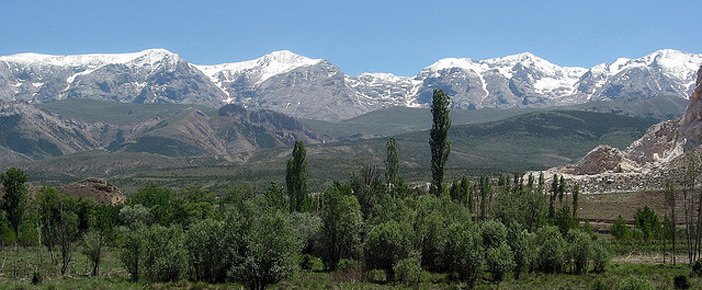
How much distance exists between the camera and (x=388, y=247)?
5650 centimetres

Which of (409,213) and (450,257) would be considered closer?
(450,257)

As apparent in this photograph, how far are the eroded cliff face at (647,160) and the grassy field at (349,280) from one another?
233 feet

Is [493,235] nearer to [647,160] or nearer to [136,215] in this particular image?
[136,215]

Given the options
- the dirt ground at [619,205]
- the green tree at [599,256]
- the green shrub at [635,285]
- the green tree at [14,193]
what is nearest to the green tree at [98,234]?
the green tree at [14,193]

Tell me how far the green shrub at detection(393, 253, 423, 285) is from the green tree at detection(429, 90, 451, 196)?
33.3m

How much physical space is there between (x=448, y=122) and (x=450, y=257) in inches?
1407

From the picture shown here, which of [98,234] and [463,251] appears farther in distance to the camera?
[98,234]

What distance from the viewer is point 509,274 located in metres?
57.8

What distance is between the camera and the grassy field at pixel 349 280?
49.2m

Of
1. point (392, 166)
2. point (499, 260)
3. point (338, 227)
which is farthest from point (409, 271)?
point (392, 166)

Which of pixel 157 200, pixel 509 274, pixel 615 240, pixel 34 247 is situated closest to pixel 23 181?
pixel 34 247

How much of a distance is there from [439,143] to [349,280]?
3748 centimetres

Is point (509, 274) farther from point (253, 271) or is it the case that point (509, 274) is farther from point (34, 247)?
point (34, 247)

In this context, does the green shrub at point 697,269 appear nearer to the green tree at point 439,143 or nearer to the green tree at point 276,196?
the green tree at point 439,143
